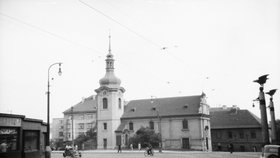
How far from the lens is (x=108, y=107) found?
5966 centimetres

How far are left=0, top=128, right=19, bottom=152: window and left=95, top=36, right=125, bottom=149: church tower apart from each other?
1351 inches

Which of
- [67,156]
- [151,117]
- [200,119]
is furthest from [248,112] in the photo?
[67,156]

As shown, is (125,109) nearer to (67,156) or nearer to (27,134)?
(67,156)

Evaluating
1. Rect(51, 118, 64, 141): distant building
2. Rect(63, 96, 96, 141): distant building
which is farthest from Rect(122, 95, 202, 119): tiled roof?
Rect(51, 118, 64, 141): distant building

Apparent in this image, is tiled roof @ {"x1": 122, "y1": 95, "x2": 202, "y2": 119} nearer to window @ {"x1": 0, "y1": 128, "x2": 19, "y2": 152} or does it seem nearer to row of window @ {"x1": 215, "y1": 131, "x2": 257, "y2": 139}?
row of window @ {"x1": 215, "y1": 131, "x2": 257, "y2": 139}

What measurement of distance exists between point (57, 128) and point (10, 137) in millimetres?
76385

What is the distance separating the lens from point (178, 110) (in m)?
58.4

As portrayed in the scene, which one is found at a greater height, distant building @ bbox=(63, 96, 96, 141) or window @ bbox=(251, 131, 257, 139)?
distant building @ bbox=(63, 96, 96, 141)

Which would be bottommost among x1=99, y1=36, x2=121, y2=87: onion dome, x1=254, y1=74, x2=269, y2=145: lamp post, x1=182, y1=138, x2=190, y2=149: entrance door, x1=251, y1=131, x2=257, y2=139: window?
x1=182, y1=138, x2=190, y2=149: entrance door

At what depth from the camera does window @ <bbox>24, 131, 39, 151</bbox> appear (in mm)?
26877

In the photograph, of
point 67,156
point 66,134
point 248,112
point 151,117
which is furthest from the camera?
point 66,134

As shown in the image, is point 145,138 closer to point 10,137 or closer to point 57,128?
point 10,137

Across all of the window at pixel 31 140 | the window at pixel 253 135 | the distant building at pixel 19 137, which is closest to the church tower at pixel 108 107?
the window at pixel 253 135

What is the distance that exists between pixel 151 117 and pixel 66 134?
38809 millimetres
